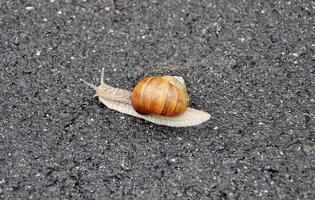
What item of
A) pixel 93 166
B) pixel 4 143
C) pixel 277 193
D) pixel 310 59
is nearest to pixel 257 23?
pixel 310 59

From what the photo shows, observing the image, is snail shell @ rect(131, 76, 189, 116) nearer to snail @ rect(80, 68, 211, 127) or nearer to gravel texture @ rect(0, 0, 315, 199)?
snail @ rect(80, 68, 211, 127)

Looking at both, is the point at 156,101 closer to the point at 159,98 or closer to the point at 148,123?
the point at 159,98

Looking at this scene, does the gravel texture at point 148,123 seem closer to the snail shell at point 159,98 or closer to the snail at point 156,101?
the snail at point 156,101

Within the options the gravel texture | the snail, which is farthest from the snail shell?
the gravel texture

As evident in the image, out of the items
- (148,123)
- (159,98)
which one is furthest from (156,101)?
(148,123)

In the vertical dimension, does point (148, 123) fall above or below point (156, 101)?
below

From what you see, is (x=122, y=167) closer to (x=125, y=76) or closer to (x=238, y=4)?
(x=125, y=76)
